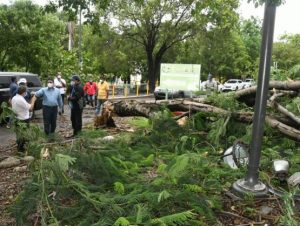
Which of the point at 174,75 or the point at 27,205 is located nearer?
the point at 27,205

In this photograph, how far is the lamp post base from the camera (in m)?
4.86

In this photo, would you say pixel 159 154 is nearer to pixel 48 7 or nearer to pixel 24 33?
pixel 48 7

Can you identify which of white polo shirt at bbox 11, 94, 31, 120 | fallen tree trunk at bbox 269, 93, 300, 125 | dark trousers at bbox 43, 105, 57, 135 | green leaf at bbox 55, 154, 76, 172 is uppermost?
fallen tree trunk at bbox 269, 93, 300, 125

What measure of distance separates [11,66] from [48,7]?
1944 cm

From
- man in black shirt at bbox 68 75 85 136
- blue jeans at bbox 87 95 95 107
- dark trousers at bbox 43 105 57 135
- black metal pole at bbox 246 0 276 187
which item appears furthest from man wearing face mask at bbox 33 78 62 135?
blue jeans at bbox 87 95 95 107

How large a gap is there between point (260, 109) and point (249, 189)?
984 millimetres

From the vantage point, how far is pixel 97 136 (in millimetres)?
7168

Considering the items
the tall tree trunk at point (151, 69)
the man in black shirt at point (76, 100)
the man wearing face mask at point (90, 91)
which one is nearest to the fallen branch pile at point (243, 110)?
the man in black shirt at point (76, 100)

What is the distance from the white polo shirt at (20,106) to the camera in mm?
8820

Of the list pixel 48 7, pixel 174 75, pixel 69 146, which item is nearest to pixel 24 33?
pixel 174 75

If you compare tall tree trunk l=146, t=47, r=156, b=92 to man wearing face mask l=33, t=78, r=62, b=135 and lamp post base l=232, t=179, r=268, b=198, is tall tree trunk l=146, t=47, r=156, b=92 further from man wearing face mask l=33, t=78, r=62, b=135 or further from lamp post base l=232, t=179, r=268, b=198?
lamp post base l=232, t=179, r=268, b=198

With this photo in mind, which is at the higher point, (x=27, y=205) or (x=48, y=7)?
(x=48, y=7)

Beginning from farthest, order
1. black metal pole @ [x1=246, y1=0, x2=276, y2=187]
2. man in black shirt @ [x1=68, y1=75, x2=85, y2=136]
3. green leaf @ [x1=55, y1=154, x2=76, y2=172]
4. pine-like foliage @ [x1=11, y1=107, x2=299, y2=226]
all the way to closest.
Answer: man in black shirt @ [x1=68, y1=75, x2=85, y2=136]
black metal pole @ [x1=246, y1=0, x2=276, y2=187]
pine-like foliage @ [x1=11, y1=107, x2=299, y2=226]
green leaf @ [x1=55, y1=154, x2=76, y2=172]

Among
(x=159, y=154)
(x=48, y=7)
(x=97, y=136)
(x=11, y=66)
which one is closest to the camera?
(x=159, y=154)
